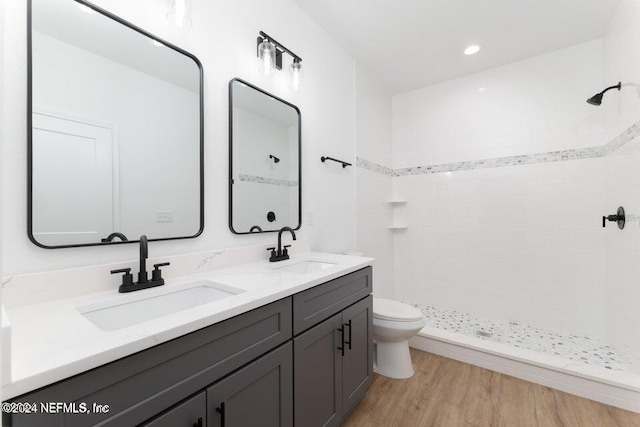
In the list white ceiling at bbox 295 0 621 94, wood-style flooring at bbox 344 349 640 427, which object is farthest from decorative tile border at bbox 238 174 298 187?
wood-style flooring at bbox 344 349 640 427

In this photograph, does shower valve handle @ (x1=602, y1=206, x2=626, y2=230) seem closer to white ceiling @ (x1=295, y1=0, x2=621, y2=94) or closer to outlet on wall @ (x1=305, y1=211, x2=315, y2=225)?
white ceiling @ (x1=295, y1=0, x2=621, y2=94)

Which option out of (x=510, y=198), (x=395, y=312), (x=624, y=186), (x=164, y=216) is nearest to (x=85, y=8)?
(x=164, y=216)

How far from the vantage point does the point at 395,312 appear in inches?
A: 79.1

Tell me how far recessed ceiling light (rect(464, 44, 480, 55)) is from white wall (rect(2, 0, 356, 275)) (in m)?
1.00

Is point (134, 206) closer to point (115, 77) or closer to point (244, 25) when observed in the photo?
point (115, 77)

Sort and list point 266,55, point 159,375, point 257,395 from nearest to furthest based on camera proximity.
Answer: point 159,375, point 257,395, point 266,55

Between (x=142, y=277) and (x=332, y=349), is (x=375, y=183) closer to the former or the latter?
(x=332, y=349)

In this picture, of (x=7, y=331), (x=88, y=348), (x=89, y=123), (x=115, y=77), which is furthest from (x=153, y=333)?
(x=115, y=77)

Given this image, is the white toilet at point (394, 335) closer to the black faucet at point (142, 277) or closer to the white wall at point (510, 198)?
the white wall at point (510, 198)

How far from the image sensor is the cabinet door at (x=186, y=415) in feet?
2.41

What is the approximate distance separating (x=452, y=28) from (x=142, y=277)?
8.57 ft

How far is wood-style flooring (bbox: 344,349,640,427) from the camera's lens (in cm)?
161

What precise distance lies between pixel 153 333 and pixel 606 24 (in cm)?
341

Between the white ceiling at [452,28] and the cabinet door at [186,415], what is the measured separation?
229cm
